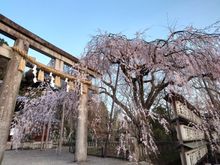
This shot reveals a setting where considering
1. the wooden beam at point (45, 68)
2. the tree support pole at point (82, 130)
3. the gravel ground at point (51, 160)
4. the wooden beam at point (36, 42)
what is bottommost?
the gravel ground at point (51, 160)

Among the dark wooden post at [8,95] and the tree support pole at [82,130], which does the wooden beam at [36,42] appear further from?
the tree support pole at [82,130]

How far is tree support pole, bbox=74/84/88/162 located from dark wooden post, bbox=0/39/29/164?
2.53 metres

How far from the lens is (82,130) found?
648cm

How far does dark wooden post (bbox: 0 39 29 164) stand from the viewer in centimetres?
403

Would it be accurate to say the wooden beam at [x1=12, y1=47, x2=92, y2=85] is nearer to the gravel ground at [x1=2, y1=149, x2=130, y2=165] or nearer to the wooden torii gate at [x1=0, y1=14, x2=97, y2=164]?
the wooden torii gate at [x1=0, y1=14, x2=97, y2=164]

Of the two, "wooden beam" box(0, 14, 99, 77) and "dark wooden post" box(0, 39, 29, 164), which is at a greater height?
"wooden beam" box(0, 14, 99, 77)

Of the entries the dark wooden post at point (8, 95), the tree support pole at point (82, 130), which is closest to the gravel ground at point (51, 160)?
the tree support pole at point (82, 130)

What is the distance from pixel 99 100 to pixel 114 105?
0.89m

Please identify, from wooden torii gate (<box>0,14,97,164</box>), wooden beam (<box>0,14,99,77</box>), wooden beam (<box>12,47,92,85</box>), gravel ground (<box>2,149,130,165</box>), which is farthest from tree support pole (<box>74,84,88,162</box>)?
wooden beam (<box>0,14,99,77</box>)

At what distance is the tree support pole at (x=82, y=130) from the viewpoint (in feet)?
20.5

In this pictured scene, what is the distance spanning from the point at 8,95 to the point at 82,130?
9.96 ft

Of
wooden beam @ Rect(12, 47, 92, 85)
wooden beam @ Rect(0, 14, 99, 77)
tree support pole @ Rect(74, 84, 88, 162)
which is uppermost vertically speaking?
wooden beam @ Rect(0, 14, 99, 77)

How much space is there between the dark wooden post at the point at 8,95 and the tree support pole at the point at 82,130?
8.32ft

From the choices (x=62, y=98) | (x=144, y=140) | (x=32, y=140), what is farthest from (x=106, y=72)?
(x=32, y=140)
